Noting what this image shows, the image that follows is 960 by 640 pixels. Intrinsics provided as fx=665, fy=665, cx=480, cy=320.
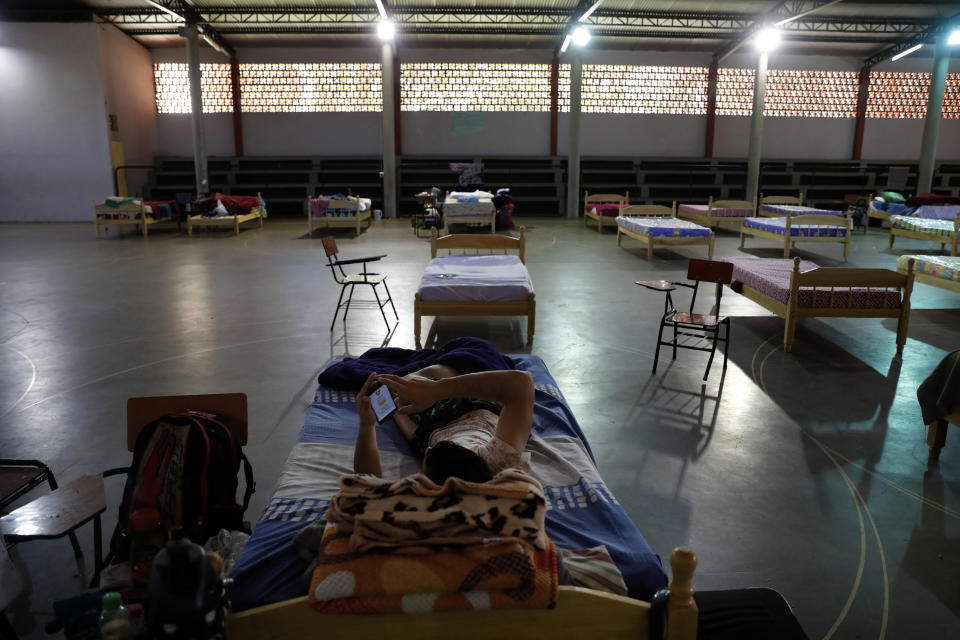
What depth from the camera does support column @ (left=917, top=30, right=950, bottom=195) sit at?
14.1 meters

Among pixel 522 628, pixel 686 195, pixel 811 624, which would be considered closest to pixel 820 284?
pixel 811 624

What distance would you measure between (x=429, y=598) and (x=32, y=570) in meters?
1.63

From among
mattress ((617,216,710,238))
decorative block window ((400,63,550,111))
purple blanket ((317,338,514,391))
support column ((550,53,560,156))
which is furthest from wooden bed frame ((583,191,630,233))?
purple blanket ((317,338,514,391))

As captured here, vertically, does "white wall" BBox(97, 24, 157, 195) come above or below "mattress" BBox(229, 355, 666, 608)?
above

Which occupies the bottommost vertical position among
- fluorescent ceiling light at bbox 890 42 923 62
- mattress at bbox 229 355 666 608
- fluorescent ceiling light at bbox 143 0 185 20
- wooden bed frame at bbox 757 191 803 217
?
mattress at bbox 229 355 666 608

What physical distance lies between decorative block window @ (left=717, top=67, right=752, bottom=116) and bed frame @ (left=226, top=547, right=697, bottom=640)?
1660 cm

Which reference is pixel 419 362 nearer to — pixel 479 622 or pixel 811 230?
pixel 479 622

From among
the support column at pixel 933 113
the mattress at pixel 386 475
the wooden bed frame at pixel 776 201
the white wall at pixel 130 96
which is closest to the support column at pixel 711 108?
the wooden bed frame at pixel 776 201

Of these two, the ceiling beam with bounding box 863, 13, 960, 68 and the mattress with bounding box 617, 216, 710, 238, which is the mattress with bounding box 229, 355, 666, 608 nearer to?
the mattress with bounding box 617, 216, 710, 238

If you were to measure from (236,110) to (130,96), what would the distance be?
7.14 feet

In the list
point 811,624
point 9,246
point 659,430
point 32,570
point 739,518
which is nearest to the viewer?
point 811,624

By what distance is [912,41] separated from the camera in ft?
47.7

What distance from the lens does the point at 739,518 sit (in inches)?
98.7

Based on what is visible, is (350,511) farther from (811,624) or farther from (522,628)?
(811,624)
